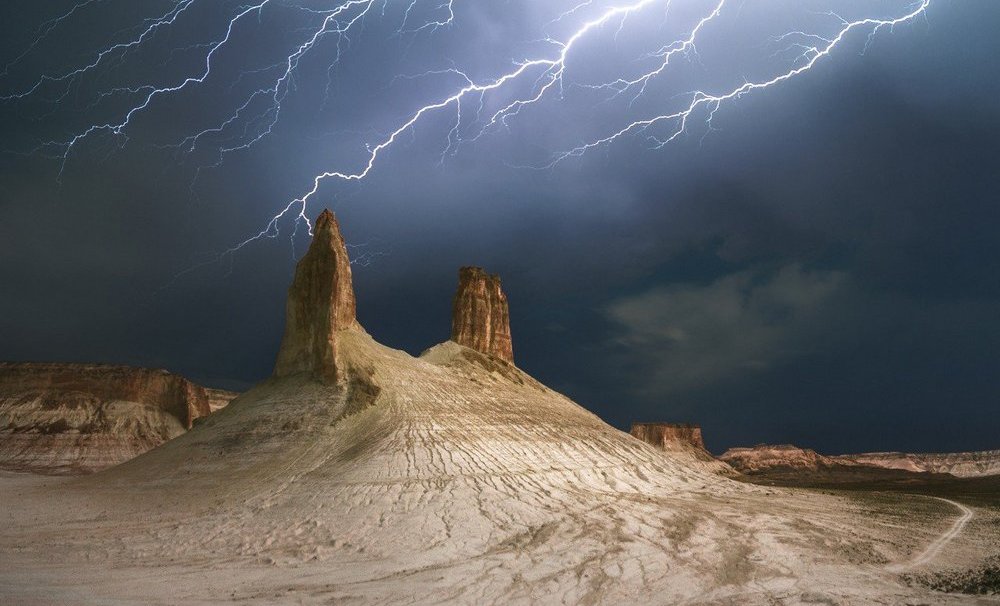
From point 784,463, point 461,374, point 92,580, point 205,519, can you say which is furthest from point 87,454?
point 784,463

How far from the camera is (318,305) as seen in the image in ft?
129

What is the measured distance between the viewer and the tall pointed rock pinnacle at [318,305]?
125ft

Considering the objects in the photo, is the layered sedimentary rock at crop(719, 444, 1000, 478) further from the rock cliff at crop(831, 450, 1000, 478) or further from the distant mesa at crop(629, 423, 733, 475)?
the distant mesa at crop(629, 423, 733, 475)

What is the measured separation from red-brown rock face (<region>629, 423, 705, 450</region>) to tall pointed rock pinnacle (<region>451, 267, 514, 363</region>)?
189 feet

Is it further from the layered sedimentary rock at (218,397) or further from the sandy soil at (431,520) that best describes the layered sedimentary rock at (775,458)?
the layered sedimentary rock at (218,397)

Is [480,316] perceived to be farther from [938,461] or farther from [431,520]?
[938,461]

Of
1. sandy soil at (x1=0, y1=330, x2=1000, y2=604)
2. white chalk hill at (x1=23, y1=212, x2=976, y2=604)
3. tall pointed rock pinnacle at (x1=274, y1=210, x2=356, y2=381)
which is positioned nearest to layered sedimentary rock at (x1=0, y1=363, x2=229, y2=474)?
sandy soil at (x1=0, y1=330, x2=1000, y2=604)

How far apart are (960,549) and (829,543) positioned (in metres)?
3.92

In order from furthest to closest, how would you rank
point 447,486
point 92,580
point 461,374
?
point 461,374 → point 447,486 → point 92,580

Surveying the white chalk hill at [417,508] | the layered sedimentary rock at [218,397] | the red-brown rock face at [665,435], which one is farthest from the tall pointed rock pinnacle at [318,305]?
the red-brown rock face at [665,435]

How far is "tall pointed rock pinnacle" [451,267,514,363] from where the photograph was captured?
58.2 metres

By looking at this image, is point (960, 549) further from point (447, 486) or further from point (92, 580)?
point (92, 580)

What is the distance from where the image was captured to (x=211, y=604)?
12125 mm

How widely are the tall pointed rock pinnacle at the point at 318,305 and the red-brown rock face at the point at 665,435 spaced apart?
8024 centimetres
